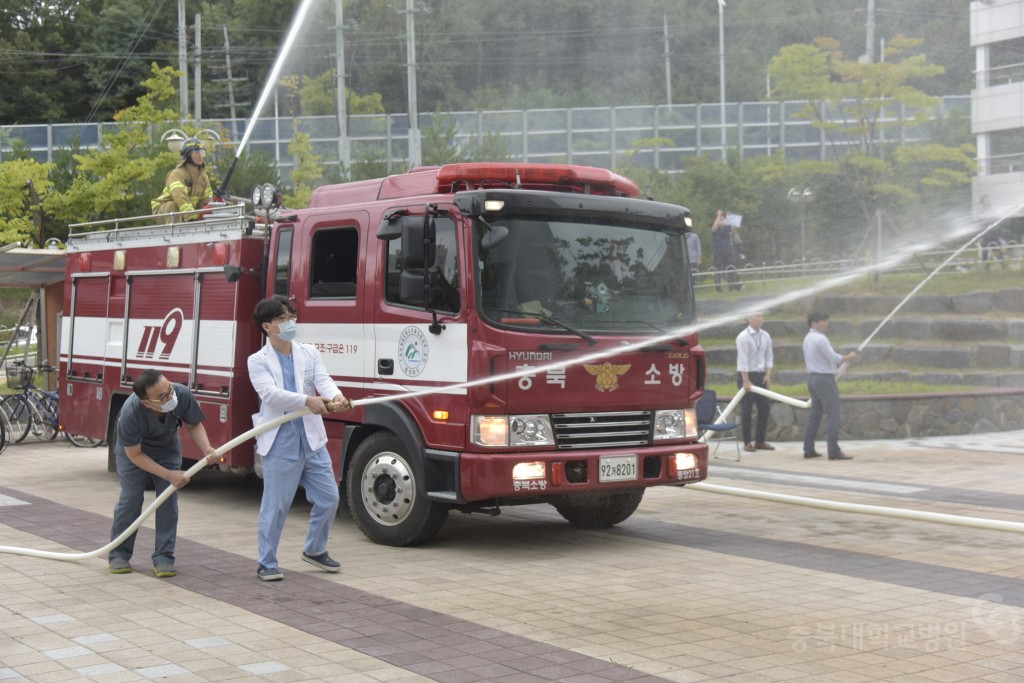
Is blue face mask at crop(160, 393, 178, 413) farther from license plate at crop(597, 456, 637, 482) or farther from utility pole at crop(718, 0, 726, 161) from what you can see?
utility pole at crop(718, 0, 726, 161)

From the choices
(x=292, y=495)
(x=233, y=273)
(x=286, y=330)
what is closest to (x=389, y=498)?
(x=292, y=495)

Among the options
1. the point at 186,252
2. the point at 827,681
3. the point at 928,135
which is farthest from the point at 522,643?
the point at 928,135

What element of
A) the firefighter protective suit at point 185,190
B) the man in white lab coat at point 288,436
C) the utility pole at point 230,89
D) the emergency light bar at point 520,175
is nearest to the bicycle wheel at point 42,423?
the firefighter protective suit at point 185,190

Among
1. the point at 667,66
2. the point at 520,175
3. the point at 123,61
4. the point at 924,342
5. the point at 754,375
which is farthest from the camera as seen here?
the point at 123,61

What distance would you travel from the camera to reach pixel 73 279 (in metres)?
14.5

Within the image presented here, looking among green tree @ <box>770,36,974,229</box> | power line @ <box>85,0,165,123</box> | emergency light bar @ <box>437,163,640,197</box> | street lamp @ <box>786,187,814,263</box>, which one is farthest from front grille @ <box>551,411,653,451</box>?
power line @ <box>85,0,165,123</box>

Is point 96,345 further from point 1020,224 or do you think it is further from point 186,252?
point 1020,224

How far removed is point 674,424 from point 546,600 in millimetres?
2462

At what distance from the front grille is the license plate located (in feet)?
0.48

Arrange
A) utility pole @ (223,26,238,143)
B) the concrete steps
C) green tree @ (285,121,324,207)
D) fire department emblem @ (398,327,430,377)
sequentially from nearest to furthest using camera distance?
1. fire department emblem @ (398,327,430,377)
2. the concrete steps
3. green tree @ (285,121,324,207)
4. utility pole @ (223,26,238,143)

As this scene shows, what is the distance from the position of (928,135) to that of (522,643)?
15442 millimetres

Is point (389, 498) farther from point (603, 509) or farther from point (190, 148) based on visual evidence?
point (190, 148)

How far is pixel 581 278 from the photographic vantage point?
9258 mm

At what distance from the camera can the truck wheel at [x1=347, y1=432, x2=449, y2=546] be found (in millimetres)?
9562
